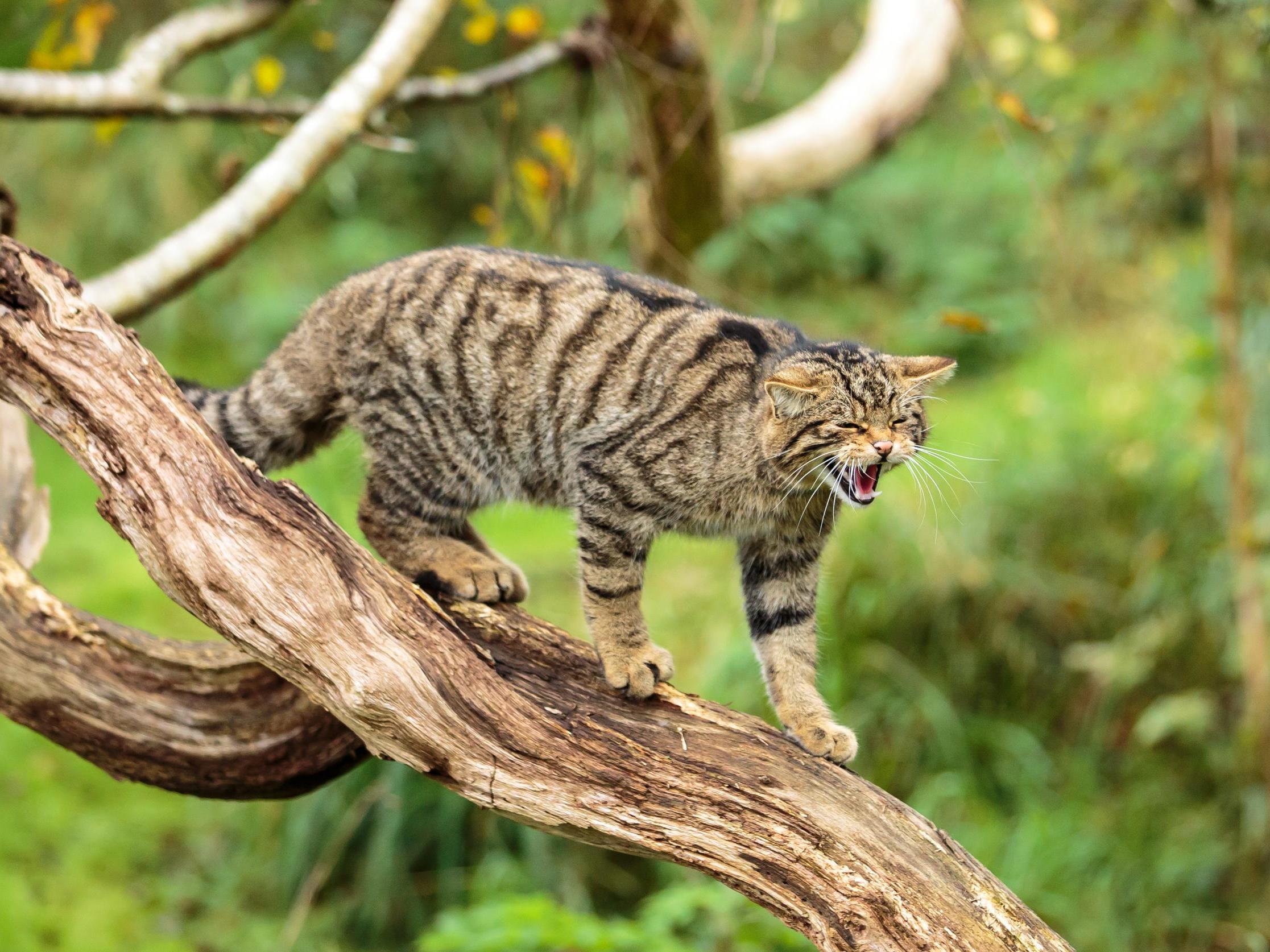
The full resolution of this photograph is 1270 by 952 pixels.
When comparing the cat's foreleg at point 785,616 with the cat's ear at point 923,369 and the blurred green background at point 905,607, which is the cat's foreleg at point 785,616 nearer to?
the cat's ear at point 923,369

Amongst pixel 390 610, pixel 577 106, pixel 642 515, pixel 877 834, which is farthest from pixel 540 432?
pixel 577 106

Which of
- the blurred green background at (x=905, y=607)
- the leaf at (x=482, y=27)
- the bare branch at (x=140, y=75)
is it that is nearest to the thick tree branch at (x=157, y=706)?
the blurred green background at (x=905, y=607)

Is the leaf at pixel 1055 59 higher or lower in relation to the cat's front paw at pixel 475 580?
higher

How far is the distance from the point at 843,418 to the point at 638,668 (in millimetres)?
696

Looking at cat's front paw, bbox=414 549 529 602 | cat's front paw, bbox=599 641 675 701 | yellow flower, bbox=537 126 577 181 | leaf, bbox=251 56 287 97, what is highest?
yellow flower, bbox=537 126 577 181

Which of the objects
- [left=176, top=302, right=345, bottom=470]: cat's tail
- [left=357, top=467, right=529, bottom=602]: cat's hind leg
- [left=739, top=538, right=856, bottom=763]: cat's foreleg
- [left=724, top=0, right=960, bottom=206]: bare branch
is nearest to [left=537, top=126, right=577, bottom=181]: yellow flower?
[left=724, top=0, right=960, bottom=206]: bare branch

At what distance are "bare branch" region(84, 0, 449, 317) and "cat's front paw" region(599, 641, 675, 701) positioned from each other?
163 centimetres

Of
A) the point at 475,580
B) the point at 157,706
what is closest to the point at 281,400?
the point at 475,580

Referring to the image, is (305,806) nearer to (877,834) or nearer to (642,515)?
(642,515)

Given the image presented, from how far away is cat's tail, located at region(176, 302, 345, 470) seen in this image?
3.02 metres

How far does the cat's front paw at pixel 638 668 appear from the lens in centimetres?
254

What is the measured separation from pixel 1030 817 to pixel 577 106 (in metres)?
3.09

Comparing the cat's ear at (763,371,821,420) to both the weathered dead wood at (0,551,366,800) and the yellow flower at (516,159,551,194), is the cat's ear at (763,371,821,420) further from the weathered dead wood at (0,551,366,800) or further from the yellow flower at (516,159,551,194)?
the yellow flower at (516,159,551,194)

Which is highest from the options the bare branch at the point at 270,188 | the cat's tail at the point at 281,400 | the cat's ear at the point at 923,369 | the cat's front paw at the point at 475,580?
the bare branch at the point at 270,188
